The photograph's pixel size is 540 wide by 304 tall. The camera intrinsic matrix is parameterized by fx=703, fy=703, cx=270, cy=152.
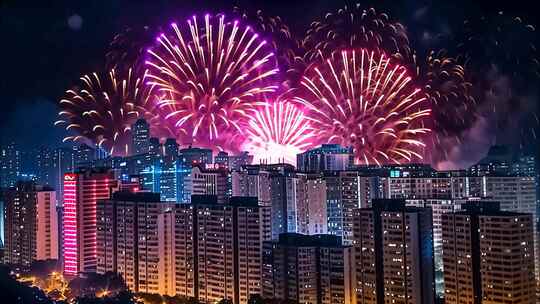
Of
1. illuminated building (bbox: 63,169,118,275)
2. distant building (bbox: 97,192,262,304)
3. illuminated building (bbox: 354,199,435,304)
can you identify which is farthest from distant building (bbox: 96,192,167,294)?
illuminated building (bbox: 354,199,435,304)

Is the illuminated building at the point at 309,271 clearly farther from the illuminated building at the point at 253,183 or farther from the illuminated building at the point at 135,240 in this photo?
the illuminated building at the point at 253,183

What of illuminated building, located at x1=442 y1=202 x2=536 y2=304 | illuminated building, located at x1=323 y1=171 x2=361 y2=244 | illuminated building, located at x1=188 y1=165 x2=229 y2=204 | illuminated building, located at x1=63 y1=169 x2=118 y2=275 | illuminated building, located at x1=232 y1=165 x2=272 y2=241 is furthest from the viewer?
illuminated building, located at x1=188 y1=165 x2=229 y2=204

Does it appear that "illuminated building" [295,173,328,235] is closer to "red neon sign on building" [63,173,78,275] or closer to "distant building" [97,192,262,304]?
"distant building" [97,192,262,304]

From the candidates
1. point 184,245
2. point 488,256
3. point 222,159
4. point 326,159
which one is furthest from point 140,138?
point 488,256

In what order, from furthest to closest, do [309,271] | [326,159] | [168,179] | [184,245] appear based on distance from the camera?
1. [168,179]
2. [326,159]
3. [184,245]
4. [309,271]

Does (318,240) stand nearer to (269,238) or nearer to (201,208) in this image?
(269,238)

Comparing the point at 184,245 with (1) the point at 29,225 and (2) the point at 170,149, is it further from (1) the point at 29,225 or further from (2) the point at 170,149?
(2) the point at 170,149

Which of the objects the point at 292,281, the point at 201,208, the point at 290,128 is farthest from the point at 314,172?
the point at 292,281
